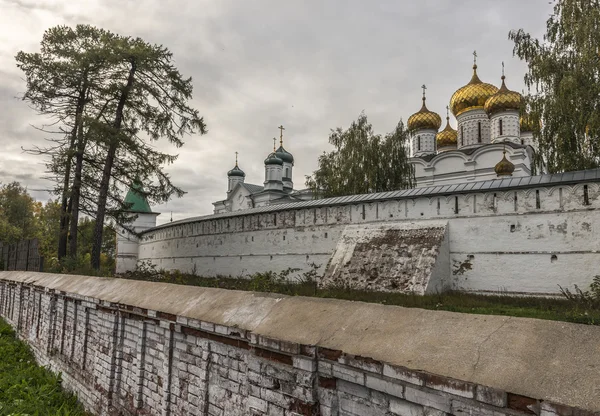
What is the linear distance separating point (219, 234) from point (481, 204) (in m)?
10.6

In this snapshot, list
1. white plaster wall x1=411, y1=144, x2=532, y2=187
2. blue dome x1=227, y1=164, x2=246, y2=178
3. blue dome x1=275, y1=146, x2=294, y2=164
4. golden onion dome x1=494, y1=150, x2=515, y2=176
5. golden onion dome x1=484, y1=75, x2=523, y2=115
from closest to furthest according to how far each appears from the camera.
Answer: golden onion dome x1=494, y1=150, x2=515, y2=176 < white plaster wall x1=411, y1=144, x2=532, y2=187 < golden onion dome x1=484, y1=75, x2=523, y2=115 < blue dome x1=275, y1=146, x2=294, y2=164 < blue dome x1=227, y1=164, x2=246, y2=178

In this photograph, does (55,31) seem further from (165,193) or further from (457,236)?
(457,236)

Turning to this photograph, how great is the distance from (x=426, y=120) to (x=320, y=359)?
25.4 m

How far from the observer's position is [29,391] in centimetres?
666

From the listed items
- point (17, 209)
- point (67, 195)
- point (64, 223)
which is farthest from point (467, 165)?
point (17, 209)

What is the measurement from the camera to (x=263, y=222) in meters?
15.2

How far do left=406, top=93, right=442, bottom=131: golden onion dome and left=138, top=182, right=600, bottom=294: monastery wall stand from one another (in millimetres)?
15161

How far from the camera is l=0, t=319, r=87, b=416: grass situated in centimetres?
590

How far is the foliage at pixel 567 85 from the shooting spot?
1026 centimetres

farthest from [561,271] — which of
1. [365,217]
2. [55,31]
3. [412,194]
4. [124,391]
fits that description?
[55,31]

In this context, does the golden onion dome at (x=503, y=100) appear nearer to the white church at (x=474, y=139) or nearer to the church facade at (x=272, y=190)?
the white church at (x=474, y=139)

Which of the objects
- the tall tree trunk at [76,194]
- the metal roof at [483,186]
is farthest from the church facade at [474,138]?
the tall tree trunk at [76,194]

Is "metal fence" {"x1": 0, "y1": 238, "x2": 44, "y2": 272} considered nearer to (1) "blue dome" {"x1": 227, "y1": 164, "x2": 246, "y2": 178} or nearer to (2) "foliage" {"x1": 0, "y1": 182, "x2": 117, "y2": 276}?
(2) "foliage" {"x1": 0, "y1": 182, "x2": 117, "y2": 276}

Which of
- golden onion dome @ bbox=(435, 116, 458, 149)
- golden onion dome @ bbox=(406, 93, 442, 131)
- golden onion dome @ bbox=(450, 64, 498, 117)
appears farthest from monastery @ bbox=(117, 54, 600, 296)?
golden onion dome @ bbox=(406, 93, 442, 131)
